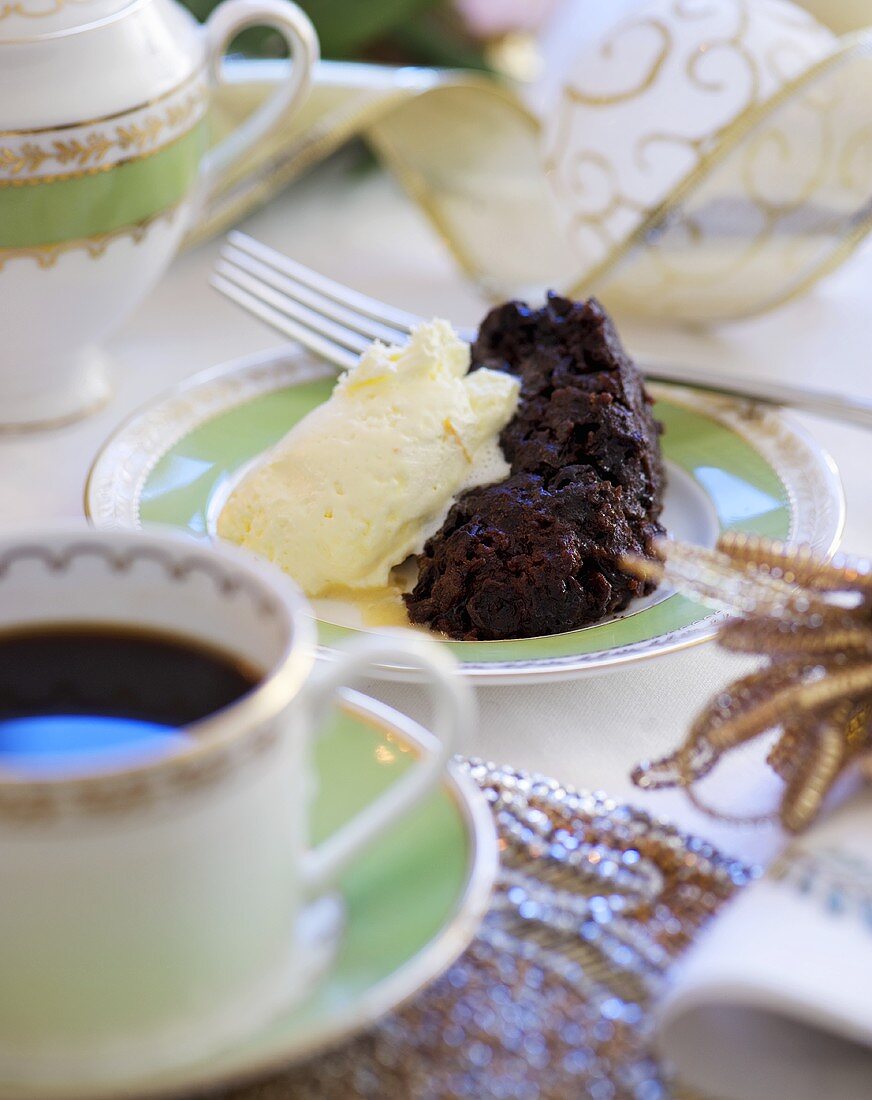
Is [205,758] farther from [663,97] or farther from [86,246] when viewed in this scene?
[663,97]

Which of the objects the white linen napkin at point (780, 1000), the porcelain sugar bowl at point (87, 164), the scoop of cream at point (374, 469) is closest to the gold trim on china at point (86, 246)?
the porcelain sugar bowl at point (87, 164)

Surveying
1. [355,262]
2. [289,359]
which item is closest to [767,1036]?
[289,359]

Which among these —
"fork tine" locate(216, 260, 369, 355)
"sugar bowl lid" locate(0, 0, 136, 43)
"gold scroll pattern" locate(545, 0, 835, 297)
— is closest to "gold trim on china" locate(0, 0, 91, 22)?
"sugar bowl lid" locate(0, 0, 136, 43)

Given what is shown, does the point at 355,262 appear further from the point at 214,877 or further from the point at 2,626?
the point at 214,877

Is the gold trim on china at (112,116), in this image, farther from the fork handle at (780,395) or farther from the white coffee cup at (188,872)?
the white coffee cup at (188,872)

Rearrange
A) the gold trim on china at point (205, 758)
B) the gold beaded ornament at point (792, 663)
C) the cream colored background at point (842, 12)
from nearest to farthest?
1. the gold trim on china at point (205, 758)
2. the gold beaded ornament at point (792, 663)
3. the cream colored background at point (842, 12)

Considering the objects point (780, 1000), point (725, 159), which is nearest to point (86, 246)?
point (725, 159)

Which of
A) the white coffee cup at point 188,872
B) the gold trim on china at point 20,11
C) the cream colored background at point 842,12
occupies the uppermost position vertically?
the gold trim on china at point 20,11
